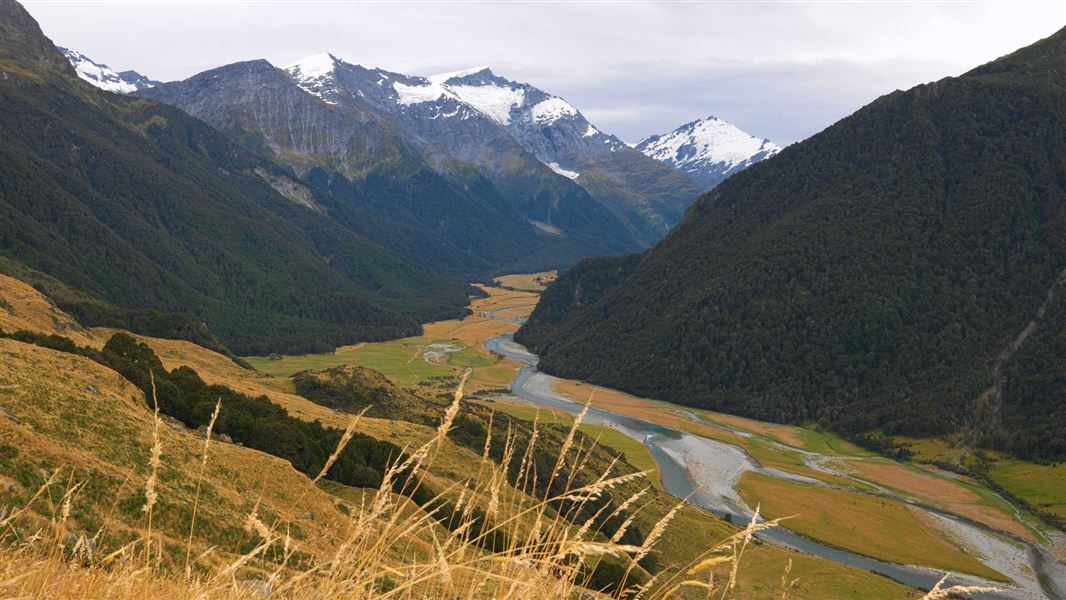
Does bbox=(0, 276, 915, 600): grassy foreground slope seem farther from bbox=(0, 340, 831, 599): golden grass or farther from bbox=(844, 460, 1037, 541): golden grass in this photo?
bbox=(844, 460, 1037, 541): golden grass

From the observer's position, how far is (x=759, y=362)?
15788 centimetres

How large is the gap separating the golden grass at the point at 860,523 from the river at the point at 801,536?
1524mm

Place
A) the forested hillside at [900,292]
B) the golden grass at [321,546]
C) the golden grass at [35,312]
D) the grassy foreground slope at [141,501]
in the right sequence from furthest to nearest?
the forested hillside at [900,292], the golden grass at [35,312], the grassy foreground slope at [141,501], the golden grass at [321,546]

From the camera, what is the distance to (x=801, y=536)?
78812mm

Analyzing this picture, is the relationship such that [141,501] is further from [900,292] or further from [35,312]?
[900,292]

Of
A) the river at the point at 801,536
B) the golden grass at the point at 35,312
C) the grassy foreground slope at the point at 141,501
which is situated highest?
the grassy foreground slope at the point at 141,501

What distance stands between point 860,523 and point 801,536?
29.9ft

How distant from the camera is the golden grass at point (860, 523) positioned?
73.8 metres

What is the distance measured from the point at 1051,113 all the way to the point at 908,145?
103ft

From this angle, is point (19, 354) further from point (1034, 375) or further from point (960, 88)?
point (960, 88)

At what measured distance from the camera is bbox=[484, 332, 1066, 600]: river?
6875 cm

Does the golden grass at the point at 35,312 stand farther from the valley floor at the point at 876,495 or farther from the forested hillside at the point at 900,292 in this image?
the forested hillside at the point at 900,292

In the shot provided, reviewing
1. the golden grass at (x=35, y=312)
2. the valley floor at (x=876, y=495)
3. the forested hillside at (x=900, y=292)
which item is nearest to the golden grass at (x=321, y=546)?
the valley floor at (x=876, y=495)

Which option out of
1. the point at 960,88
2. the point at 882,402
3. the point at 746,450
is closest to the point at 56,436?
the point at 746,450
